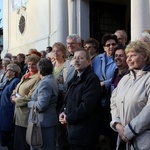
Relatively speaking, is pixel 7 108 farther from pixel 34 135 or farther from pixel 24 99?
pixel 34 135

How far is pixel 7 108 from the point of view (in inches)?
220

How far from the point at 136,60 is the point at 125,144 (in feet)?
2.87

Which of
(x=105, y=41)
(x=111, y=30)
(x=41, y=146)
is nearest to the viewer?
(x=41, y=146)

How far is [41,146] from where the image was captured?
4.31 meters

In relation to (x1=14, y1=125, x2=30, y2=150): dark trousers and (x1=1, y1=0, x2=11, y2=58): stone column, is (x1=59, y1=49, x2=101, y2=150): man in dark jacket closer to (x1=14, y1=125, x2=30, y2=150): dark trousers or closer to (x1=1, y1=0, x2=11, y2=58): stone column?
(x1=14, y1=125, x2=30, y2=150): dark trousers

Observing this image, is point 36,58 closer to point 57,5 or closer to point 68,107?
point 68,107

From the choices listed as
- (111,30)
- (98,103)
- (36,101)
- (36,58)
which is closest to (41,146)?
(36,101)

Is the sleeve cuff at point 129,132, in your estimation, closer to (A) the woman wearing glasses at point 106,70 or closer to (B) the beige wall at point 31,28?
(A) the woman wearing glasses at point 106,70

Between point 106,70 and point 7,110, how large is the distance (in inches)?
87.1

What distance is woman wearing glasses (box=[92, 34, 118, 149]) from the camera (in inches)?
157

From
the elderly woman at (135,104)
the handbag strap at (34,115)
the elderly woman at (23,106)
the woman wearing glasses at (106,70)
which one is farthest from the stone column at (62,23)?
the elderly woman at (135,104)

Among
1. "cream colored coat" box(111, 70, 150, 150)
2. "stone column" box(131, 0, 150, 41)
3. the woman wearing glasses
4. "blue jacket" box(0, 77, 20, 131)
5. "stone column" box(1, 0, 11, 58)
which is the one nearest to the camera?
"cream colored coat" box(111, 70, 150, 150)

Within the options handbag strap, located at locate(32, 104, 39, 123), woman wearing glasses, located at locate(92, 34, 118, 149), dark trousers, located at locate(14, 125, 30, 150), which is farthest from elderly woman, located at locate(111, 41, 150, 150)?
dark trousers, located at locate(14, 125, 30, 150)

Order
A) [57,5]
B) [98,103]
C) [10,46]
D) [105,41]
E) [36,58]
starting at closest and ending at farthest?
[98,103] < [105,41] < [36,58] < [57,5] < [10,46]
